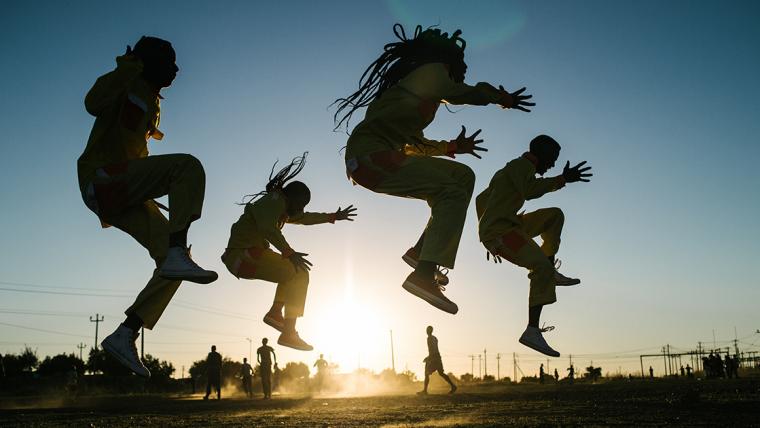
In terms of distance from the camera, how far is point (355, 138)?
597cm

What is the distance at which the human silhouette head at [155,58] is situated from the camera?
573cm

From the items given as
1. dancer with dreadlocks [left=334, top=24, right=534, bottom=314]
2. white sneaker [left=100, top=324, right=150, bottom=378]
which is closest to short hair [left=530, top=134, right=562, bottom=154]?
dancer with dreadlocks [left=334, top=24, right=534, bottom=314]

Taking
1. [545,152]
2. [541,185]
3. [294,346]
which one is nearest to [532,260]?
[541,185]

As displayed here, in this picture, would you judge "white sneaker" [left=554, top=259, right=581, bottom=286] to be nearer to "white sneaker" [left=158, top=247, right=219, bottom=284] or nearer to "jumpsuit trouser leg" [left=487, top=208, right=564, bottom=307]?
"jumpsuit trouser leg" [left=487, top=208, right=564, bottom=307]

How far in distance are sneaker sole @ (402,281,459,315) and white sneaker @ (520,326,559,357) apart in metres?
1.58

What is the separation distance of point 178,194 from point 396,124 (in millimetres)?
1812

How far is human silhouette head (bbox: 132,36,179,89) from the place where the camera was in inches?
225

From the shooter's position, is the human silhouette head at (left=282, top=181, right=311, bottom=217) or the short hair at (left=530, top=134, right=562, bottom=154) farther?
the human silhouette head at (left=282, top=181, right=311, bottom=217)

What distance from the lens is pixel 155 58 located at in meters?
5.74

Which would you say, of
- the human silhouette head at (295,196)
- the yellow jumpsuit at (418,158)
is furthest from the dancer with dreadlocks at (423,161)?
the human silhouette head at (295,196)

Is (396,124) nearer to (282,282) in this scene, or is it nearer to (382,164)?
(382,164)

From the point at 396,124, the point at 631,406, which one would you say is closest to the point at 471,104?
the point at 396,124

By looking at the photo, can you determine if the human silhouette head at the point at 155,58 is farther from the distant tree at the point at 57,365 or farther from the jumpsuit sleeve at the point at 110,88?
the distant tree at the point at 57,365

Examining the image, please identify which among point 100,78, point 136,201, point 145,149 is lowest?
point 136,201
